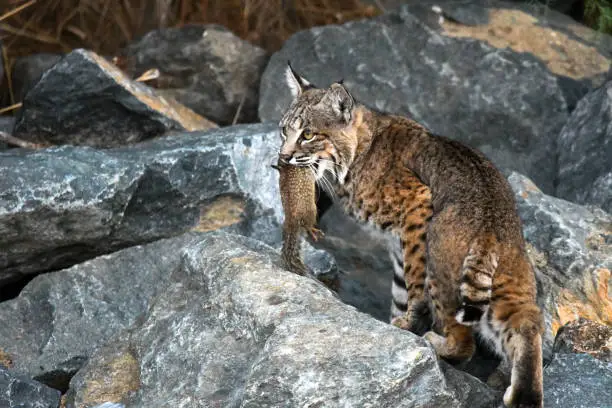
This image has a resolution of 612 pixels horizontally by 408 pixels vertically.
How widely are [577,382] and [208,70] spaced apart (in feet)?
18.8

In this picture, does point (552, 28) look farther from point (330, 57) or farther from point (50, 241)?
point (50, 241)

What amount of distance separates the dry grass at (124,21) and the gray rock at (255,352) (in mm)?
5167

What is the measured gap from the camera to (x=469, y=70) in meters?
9.16

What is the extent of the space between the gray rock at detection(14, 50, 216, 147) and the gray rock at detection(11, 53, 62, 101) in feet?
5.88

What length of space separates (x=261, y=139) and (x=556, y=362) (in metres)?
2.97

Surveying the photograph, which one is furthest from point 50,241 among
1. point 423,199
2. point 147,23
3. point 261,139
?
point 147,23

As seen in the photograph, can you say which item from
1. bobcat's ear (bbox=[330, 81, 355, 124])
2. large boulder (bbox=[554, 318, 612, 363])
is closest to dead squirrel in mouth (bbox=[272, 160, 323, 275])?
bobcat's ear (bbox=[330, 81, 355, 124])

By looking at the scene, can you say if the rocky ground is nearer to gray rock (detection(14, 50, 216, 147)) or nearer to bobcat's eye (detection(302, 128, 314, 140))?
gray rock (detection(14, 50, 216, 147))

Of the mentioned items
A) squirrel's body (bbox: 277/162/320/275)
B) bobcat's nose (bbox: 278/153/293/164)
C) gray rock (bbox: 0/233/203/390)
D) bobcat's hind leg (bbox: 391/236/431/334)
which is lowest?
gray rock (bbox: 0/233/203/390)

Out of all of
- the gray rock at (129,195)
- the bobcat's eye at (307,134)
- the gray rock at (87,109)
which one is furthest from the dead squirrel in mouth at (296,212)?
the gray rock at (87,109)

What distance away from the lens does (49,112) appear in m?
8.23

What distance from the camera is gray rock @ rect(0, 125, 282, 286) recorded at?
6477 mm

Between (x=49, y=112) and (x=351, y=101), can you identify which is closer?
(x=351, y=101)

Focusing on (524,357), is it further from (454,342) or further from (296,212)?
(296,212)
